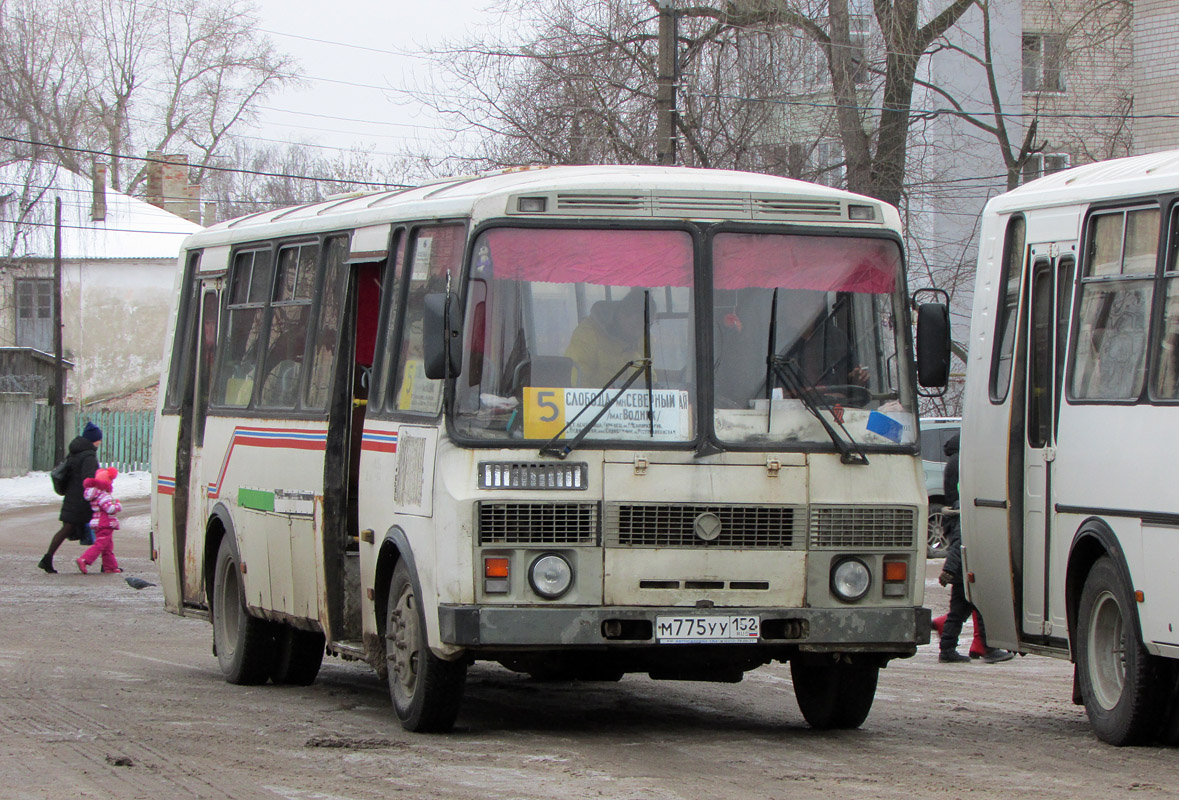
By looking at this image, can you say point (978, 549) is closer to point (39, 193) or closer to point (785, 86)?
point (785, 86)

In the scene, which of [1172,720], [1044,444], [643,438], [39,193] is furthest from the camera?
[39,193]

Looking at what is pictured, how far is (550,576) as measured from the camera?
848cm

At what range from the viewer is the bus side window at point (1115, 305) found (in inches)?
363

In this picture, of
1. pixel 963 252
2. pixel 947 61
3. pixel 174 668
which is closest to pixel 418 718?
pixel 174 668

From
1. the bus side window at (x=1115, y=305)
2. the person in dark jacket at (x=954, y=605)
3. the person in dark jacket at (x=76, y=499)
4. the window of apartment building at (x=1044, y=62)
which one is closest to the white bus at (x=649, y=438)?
the bus side window at (x=1115, y=305)

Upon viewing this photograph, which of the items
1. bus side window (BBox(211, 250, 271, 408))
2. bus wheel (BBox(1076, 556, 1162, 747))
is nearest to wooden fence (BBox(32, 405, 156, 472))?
bus side window (BBox(211, 250, 271, 408))

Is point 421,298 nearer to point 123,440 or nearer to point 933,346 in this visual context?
point 933,346

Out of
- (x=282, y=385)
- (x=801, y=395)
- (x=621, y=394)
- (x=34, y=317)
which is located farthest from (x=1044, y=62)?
(x=34, y=317)

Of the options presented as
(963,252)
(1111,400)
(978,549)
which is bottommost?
(978,549)

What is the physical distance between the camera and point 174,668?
13211 mm

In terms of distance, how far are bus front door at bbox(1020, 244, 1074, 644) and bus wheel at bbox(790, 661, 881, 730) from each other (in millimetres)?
1160

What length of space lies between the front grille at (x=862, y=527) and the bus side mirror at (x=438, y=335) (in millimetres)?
1915

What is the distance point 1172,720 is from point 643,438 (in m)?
3.13

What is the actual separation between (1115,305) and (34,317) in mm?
62419
